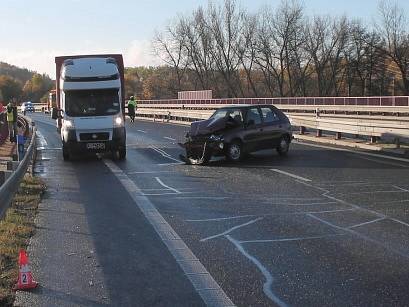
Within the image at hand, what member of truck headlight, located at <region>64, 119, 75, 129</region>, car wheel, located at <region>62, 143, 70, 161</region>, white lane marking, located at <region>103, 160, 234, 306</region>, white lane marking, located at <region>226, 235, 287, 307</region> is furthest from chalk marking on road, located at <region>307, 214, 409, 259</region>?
car wheel, located at <region>62, 143, 70, 161</region>

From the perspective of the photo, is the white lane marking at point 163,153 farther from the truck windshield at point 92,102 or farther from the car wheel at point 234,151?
the truck windshield at point 92,102

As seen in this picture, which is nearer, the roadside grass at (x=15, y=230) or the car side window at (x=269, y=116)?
the roadside grass at (x=15, y=230)

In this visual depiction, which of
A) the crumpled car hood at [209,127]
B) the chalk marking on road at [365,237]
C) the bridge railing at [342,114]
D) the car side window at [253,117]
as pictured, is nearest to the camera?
the chalk marking on road at [365,237]

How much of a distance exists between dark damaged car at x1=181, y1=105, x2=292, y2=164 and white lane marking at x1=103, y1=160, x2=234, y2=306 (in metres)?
5.30

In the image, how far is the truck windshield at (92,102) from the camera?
17.5 m

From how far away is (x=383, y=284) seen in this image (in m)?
5.40

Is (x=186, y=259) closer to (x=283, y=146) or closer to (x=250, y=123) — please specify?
(x=250, y=123)

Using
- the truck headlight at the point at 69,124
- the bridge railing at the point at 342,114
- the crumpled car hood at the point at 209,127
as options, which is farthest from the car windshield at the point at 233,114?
the bridge railing at the point at 342,114

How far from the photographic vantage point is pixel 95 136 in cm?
1730

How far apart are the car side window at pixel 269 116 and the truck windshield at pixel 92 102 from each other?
14.1 ft

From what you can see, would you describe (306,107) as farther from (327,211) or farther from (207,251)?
(207,251)

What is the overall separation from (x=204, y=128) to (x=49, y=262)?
9928 millimetres

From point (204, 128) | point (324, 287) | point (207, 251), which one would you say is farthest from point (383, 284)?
point (204, 128)

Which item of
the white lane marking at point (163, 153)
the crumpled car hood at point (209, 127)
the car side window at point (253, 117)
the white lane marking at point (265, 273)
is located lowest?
the white lane marking at point (265, 273)
